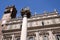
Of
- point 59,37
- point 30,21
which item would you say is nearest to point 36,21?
point 30,21

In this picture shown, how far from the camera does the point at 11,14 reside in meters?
26.2

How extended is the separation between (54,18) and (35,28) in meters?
2.80

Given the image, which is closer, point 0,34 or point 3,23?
point 0,34

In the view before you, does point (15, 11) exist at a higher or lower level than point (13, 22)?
higher

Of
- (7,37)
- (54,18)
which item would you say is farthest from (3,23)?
(54,18)

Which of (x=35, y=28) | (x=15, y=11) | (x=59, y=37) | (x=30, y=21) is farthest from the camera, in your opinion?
(x=15, y=11)

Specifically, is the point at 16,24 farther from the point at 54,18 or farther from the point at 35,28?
the point at 54,18

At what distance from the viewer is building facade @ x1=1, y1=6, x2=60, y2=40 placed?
20781 millimetres

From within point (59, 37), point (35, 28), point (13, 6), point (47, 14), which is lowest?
point (59, 37)

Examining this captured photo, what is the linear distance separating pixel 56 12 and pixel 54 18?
3.44 ft

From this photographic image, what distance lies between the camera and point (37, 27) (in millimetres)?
21703

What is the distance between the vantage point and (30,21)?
23.2m

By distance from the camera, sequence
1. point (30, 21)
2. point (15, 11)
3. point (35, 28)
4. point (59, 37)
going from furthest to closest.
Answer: point (15, 11) → point (30, 21) → point (35, 28) → point (59, 37)

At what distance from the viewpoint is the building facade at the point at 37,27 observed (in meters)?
20.8
